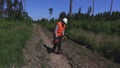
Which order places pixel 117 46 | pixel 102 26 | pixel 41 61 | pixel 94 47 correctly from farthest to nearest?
1. pixel 102 26
2. pixel 94 47
3. pixel 117 46
4. pixel 41 61

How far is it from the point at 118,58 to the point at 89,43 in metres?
5.95

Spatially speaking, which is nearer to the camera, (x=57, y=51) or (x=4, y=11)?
(x=57, y=51)

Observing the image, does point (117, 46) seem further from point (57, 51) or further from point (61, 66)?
point (61, 66)

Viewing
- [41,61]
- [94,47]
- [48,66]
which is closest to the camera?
[48,66]

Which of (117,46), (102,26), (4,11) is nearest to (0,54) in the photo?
(117,46)

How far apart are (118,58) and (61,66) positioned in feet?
12.8

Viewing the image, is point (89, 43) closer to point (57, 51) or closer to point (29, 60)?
point (57, 51)

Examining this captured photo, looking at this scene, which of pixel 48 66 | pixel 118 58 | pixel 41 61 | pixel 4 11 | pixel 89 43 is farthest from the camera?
pixel 4 11

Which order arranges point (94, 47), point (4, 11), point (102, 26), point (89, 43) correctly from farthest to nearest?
1. point (4, 11)
2. point (102, 26)
3. point (89, 43)
4. point (94, 47)

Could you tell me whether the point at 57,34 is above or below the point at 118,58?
above

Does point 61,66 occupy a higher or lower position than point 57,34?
lower

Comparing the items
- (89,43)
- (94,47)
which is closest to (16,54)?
(94,47)

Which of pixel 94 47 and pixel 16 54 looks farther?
pixel 94 47

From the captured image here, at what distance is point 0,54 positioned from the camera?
12727mm
